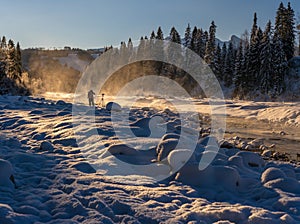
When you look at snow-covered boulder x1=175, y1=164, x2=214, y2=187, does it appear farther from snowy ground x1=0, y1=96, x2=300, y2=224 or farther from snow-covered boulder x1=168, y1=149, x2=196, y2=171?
snow-covered boulder x1=168, y1=149, x2=196, y2=171

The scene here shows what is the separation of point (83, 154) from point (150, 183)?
241 cm

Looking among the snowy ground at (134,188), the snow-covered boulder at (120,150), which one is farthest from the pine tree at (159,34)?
the snow-covered boulder at (120,150)

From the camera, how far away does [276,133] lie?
15.0 m

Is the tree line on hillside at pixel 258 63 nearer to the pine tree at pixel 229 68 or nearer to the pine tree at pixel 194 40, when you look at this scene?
the pine tree at pixel 229 68

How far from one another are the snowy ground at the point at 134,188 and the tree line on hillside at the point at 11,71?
3200 centimetres

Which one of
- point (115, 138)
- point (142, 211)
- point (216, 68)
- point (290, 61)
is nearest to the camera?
point (142, 211)

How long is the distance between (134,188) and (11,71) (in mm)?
55395

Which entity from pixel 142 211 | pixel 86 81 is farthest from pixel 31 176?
pixel 86 81

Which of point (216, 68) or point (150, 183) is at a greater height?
point (216, 68)

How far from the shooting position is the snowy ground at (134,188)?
407cm

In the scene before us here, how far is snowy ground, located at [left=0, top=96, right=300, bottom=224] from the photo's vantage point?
4074 mm

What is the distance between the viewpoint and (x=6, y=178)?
4977mm

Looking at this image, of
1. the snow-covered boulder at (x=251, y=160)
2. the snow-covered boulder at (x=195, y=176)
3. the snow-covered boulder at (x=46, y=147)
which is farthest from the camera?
the snow-covered boulder at (x=46, y=147)

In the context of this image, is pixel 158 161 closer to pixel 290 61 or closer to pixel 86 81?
pixel 290 61
